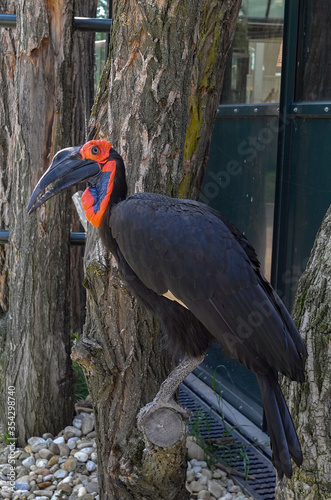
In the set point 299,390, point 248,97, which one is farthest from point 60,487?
point 248,97

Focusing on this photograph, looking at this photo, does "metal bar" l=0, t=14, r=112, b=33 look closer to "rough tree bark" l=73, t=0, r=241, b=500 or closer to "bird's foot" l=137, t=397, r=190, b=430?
"rough tree bark" l=73, t=0, r=241, b=500

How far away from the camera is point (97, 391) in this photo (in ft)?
10.2

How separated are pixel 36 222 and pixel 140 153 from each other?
1.04 meters

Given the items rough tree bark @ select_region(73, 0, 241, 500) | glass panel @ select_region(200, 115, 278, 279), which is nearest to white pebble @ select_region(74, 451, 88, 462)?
rough tree bark @ select_region(73, 0, 241, 500)

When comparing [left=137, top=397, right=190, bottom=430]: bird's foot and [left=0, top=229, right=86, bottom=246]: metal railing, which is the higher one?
[left=0, top=229, right=86, bottom=246]: metal railing

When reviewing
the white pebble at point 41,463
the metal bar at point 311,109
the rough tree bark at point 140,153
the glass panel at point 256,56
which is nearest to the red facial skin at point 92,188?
the rough tree bark at point 140,153

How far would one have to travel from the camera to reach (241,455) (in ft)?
13.2

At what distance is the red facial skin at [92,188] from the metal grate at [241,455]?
1.87m

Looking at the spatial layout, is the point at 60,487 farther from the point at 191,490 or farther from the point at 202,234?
the point at 202,234

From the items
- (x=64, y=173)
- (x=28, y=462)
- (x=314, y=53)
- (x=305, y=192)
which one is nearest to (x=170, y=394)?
(x=64, y=173)

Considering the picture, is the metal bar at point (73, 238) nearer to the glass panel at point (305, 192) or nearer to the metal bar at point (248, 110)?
the glass panel at point (305, 192)

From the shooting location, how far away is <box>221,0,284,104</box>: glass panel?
4.40 meters

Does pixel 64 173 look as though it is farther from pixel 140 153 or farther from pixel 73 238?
pixel 73 238

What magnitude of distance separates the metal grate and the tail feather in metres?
1.35
